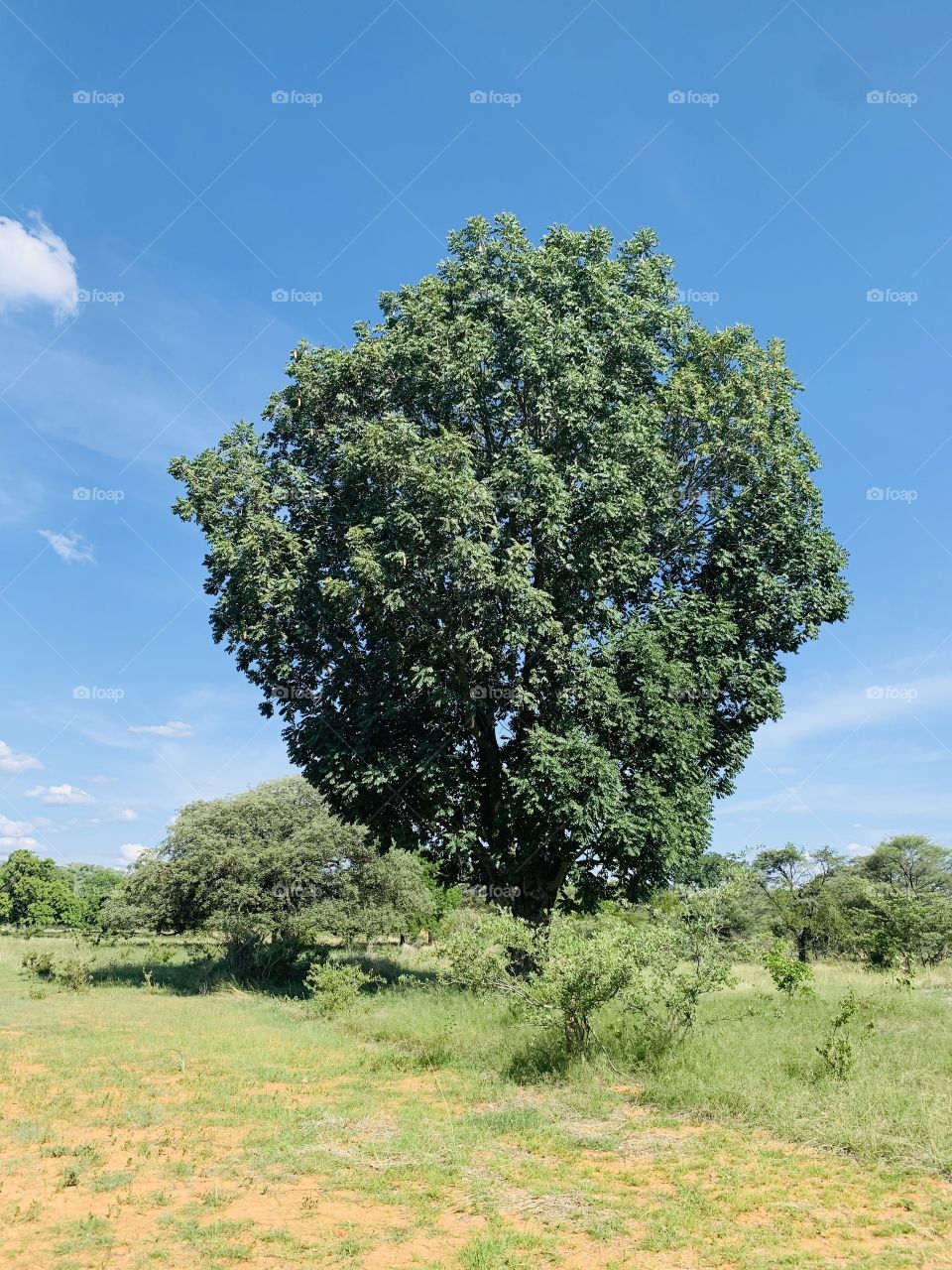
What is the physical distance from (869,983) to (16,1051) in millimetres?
19237

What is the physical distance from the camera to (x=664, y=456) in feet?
65.3

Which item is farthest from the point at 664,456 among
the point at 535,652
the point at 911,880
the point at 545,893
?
the point at 911,880

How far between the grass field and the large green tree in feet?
22.0

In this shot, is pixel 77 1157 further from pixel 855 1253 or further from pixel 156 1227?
pixel 855 1253

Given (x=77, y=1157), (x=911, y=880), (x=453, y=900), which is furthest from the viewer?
(x=911, y=880)

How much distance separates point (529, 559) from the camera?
18422 mm

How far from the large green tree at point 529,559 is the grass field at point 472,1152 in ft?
22.0

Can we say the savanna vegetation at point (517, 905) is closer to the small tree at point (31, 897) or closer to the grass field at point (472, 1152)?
the grass field at point (472, 1152)

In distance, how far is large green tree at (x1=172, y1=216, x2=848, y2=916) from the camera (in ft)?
61.3

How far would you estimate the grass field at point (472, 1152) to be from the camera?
648cm

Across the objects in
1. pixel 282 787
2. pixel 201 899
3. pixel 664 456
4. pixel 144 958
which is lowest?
pixel 144 958
